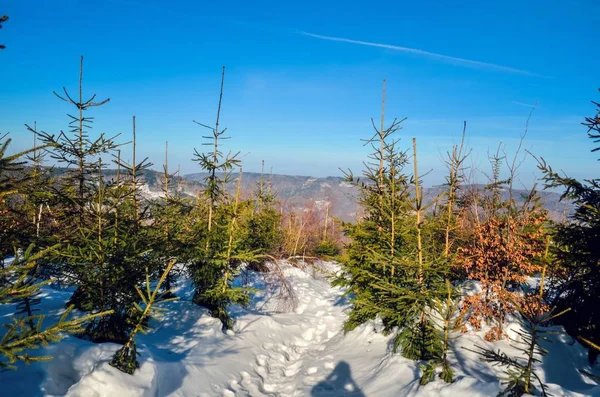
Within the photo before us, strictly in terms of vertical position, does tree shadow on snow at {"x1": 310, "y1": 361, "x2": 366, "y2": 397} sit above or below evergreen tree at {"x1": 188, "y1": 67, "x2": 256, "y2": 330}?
below

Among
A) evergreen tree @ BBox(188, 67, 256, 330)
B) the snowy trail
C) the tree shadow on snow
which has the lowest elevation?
the snowy trail

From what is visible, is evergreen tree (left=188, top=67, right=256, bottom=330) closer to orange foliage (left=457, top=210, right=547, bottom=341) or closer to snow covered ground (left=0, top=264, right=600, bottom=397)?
snow covered ground (left=0, top=264, right=600, bottom=397)

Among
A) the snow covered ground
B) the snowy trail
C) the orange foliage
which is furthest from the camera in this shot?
the orange foliage

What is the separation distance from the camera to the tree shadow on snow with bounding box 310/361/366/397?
656 centimetres

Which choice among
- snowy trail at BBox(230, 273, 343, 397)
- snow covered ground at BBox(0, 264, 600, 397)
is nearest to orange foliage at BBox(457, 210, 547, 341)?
snow covered ground at BBox(0, 264, 600, 397)

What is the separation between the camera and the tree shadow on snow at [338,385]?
6565mm

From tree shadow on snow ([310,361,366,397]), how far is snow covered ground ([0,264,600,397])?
0.02m

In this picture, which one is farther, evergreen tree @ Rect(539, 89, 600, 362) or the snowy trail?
the snowy trail

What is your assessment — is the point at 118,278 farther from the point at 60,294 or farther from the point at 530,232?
the point at 530,232

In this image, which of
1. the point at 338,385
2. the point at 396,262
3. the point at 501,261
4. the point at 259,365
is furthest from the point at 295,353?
the point at 501,261

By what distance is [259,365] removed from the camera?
770 centimetres

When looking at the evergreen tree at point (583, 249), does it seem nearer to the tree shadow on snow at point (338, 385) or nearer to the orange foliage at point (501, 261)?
the orange foliage at point (501, 261)

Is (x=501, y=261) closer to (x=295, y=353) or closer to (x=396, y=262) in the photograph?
(x=396, y=262)

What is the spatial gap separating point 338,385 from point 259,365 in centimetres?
199
